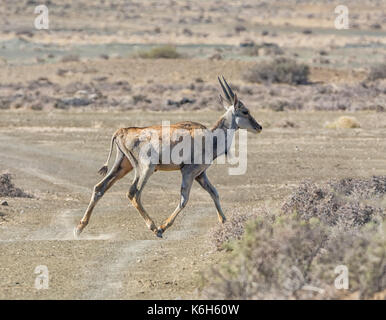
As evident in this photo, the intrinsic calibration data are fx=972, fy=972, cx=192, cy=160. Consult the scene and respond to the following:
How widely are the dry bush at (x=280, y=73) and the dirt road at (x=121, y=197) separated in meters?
12.0

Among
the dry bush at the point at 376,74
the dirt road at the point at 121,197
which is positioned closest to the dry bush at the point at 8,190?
the dirt road at the point at 121,197

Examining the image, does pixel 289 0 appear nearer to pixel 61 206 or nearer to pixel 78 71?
pixel 78 71

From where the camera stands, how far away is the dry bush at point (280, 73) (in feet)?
158

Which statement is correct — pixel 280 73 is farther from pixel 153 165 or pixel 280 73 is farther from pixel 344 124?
pixel 153 165

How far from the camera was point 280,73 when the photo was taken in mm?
48812

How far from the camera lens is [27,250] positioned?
38.6ft

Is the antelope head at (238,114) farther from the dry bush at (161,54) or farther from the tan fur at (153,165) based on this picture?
the dry bush at (161,54)

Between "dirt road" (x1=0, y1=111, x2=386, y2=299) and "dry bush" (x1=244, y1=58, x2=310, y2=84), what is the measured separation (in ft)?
39.3

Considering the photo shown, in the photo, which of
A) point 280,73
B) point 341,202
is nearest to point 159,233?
point 341,202

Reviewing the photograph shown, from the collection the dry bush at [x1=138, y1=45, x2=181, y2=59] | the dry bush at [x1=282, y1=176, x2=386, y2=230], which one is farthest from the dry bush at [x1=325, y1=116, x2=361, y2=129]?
the dry bush at [x1=138, y1=45, x2=181, y2=59]

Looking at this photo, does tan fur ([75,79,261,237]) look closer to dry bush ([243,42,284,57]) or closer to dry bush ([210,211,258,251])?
dry bush ([210,211,258,251])

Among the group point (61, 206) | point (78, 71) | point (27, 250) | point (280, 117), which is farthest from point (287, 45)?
point (27, 250)
